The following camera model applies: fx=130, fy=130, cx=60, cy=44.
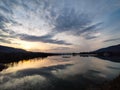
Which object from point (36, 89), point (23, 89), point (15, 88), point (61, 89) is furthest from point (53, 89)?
point (15, 88)

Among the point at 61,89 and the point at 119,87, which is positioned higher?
the point at 119,87

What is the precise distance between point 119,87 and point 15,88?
18.0 m

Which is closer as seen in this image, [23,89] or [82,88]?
[23,89]

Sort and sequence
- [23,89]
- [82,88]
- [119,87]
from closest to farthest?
[119,87] → [23,89] → [82,88]

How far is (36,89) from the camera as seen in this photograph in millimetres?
23766

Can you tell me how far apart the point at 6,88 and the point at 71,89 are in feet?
40.3

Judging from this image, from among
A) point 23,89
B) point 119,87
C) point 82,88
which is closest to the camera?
point 119,87

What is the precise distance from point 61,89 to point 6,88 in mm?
10373

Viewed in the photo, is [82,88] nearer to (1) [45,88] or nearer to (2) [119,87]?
(1) [45,88]

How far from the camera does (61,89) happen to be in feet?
80.0

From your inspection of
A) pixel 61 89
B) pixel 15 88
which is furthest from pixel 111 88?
pixel 15 88

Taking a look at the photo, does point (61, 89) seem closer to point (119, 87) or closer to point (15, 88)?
point (15, 88)

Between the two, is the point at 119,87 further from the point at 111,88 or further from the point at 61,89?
the point at 61,89

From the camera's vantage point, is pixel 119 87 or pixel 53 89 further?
pixel 53 89
